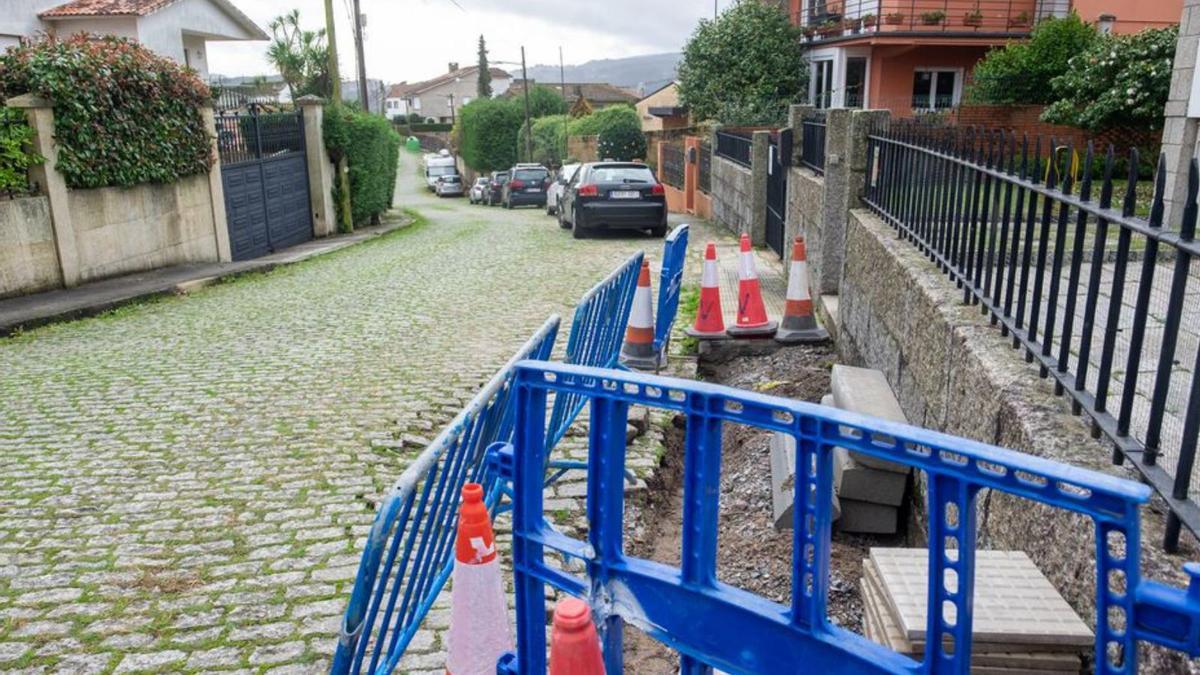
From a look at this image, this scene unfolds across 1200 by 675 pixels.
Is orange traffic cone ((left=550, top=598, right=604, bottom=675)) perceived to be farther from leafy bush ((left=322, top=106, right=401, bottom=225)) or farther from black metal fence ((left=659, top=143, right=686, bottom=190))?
black metal fence ((left=659, top=143, right=686, bottom=190))

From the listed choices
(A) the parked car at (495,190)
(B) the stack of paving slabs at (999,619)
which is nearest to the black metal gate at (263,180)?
(B) the stack of paving slabs at (999,619)

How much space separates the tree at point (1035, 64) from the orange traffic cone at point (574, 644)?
Result: 22020 mm

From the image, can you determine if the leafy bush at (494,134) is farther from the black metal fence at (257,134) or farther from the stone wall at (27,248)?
the stone wall at (27,248)

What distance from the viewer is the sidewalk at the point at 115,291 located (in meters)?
10.2

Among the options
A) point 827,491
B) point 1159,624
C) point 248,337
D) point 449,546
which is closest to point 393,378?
point 248,337

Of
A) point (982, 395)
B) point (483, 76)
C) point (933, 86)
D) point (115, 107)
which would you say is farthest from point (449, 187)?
point (483, 76)

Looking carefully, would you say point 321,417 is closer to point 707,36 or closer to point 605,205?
point 605,205

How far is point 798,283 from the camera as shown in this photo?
7.65m

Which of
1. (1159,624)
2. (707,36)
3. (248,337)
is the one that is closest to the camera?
(1159,624)

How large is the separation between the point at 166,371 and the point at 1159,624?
309 inches

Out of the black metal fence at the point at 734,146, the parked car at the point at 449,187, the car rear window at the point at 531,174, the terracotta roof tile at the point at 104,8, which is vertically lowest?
the parked car at the point at 449,187

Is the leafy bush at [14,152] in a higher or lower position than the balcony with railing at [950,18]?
lower

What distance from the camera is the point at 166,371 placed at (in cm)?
782

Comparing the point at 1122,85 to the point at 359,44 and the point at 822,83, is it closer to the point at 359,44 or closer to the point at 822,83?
the point at 822,83
